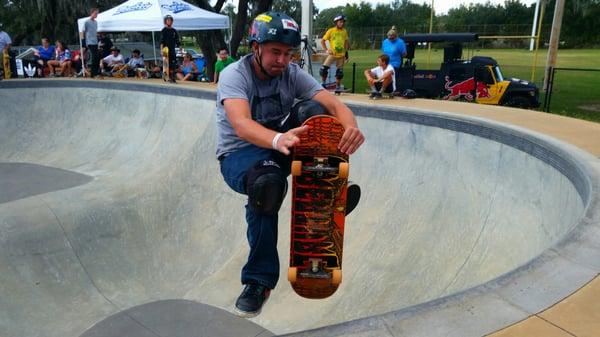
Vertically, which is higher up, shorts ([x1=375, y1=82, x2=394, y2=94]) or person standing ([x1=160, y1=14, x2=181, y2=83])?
person standing ([x1=160, y1=14, x2=181, y2=83])

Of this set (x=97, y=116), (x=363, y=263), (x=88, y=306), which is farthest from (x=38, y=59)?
(x=363, y=263)

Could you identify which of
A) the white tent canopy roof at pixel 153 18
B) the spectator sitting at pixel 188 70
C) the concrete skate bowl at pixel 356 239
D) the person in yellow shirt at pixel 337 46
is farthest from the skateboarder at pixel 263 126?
the spectator sitting at pixel 188 70

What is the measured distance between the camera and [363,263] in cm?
534

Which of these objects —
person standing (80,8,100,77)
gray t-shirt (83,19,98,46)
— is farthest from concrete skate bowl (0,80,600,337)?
gray t-shirt (83,19,98,46)

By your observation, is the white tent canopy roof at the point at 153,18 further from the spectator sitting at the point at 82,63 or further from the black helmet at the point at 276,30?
the black helmet at the point at 276,30

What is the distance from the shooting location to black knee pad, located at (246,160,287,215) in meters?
2.70

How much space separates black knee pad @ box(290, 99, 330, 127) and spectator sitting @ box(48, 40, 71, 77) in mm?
16245

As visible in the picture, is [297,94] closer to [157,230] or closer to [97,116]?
[157,230]

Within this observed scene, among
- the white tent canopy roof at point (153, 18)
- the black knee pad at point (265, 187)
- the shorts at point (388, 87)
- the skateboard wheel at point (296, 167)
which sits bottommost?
the shorts at point (388, 87)

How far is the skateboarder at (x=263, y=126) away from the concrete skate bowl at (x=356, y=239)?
966 millimetres

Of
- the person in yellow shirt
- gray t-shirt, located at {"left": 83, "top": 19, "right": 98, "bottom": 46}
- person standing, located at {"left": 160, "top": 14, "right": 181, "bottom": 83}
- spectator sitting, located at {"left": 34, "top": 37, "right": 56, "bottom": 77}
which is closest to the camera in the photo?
the person in yellow shirt

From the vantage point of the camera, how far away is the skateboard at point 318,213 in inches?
110

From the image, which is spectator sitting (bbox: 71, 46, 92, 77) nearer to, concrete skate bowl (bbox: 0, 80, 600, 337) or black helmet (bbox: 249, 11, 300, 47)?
concrete skate bowl (bbox: 0, 80, 600, 337)

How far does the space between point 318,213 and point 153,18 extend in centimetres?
1423
